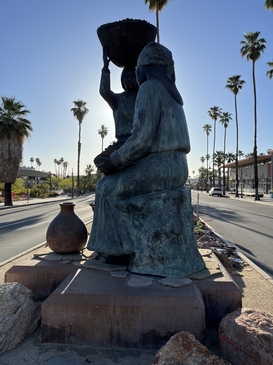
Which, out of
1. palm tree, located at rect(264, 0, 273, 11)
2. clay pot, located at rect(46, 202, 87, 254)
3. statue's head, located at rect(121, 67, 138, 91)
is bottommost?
clay pot, located at rect(46, 202, 87, 254)

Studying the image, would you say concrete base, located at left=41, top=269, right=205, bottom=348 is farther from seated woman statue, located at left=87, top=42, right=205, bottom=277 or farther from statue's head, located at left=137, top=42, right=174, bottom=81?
statue's head, located at left=137, top=42, right=174, bottom=81

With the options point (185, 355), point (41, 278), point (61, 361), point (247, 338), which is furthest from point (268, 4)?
point (61, 361)

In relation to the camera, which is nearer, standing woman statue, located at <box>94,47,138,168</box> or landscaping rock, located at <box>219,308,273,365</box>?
landscaping rock, located at <box>219,308,273,365</box>

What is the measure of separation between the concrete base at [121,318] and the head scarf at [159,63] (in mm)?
2054

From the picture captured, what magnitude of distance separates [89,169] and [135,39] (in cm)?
5340

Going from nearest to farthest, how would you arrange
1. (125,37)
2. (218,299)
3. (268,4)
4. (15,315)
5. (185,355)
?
(185,355) → (15,315) → (218,299) → (125,37) → (268,4)

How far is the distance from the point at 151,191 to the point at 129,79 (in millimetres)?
1767

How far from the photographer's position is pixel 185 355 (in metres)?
1.83

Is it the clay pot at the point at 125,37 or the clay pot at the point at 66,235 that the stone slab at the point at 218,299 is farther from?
the clay pot at the point at 125,37

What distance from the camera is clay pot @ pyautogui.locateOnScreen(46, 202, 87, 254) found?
3650mm

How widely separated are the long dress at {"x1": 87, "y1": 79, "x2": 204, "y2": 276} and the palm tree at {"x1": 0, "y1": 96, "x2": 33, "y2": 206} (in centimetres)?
2119

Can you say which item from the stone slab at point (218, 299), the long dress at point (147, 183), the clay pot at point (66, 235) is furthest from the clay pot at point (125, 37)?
the stone slab at point (218, 299)

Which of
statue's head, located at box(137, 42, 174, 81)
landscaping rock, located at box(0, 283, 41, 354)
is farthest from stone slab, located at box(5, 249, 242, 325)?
statue's head, located at box(137, 42, 174, 81)

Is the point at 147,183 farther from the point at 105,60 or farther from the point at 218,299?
the point at 105,60
